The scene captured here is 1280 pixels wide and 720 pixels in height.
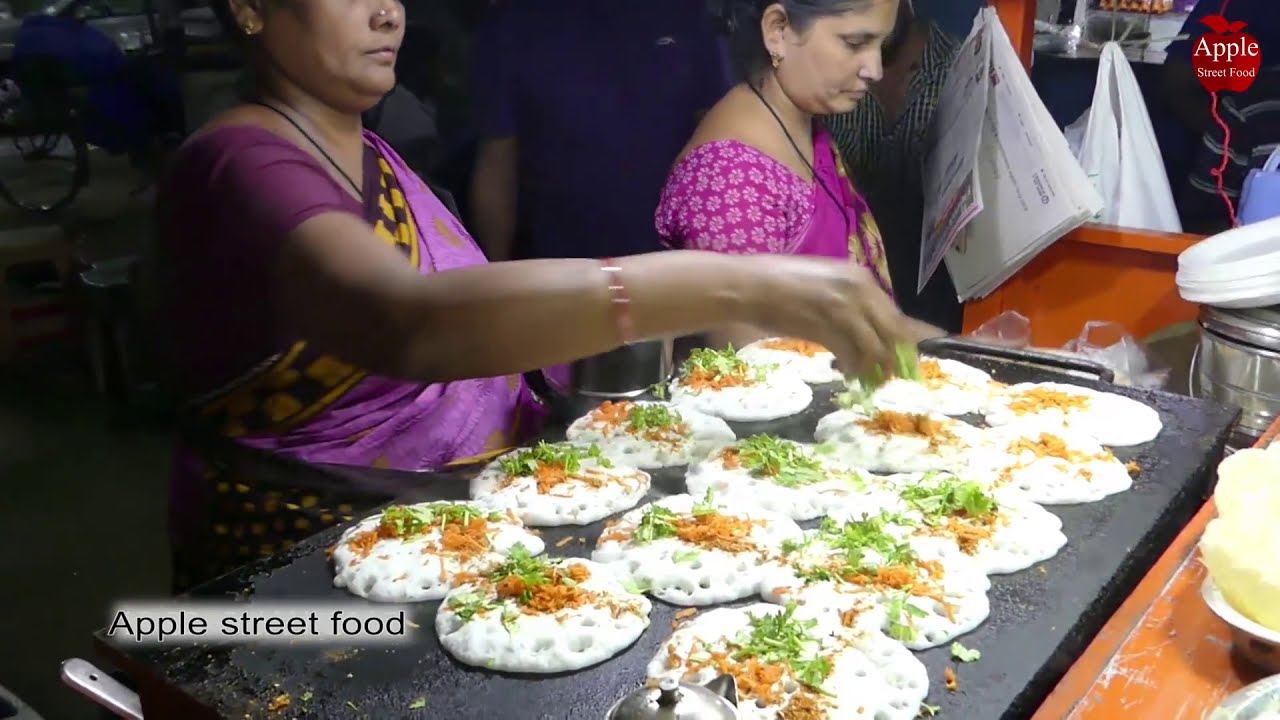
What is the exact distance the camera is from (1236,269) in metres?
2.55

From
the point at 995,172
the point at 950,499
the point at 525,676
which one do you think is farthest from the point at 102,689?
the point at 995,172

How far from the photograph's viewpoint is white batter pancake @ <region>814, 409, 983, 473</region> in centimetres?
208

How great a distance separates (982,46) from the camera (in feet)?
10.0

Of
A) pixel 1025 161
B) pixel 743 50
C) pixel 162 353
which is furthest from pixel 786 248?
pixel 162 353

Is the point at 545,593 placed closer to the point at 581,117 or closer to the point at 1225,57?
the point at 581,117

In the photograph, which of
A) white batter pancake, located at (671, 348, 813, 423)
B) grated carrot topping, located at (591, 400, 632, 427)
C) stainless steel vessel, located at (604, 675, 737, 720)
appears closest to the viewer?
stainless steel vessel, located at (604, 675, 737, 720)

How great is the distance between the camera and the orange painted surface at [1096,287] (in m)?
3.11

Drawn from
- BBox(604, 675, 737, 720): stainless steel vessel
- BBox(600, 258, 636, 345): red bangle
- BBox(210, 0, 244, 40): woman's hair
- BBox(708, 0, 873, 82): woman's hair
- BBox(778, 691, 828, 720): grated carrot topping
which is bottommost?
BBox(778, 691, 828, 720): grated carrot topping

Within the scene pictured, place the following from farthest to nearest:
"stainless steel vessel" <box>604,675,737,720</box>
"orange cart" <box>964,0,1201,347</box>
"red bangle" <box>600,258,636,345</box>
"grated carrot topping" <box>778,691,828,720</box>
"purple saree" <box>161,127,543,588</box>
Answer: "orange cart" <box>964,0,1201,347</box>
"red bangle" <box>600,258,636,345</box>
"purple saree" <box>161,127,543,588</box>
"grated carrot topping" <box>778,691,828,720</box>
"stainless steel vessel" <box>604,675,737,720</box>

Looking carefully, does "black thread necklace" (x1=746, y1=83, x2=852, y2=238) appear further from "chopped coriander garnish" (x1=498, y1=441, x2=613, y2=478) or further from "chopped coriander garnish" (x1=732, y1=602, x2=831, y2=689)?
"chopped coriander garnish" (x1=732, y1=602, x2=831, y2=689)

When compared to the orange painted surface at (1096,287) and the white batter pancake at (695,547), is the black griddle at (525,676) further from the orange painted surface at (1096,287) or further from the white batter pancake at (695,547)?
the orange painted surface at (1096,287)

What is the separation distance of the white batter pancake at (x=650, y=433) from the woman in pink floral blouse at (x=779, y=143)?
319mm

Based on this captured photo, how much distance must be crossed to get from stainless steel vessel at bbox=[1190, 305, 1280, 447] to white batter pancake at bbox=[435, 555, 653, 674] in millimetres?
1777

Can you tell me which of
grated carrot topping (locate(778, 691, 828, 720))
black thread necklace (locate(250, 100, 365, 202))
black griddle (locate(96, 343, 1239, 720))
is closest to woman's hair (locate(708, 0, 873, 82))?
black thread necklace (locate(250, 100, 365, 202))
